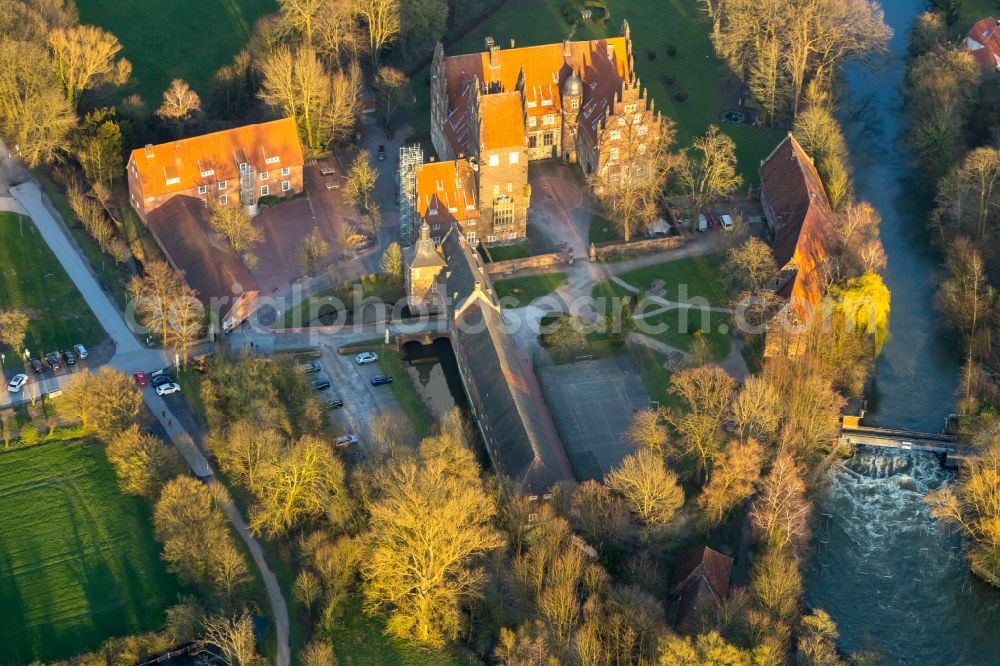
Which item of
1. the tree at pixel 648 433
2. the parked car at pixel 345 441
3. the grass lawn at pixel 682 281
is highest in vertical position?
the grass lawn at pixel 682 281

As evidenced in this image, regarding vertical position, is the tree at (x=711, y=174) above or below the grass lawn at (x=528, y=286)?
above

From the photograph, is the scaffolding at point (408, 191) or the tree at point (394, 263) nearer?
the tree at point (394, 263)

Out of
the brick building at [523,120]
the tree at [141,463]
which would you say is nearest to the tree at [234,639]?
the tree at [141,463]

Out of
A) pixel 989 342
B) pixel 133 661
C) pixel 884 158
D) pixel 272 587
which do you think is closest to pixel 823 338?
pixel 989 342

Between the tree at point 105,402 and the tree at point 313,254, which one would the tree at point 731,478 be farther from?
the tree at point 313,254

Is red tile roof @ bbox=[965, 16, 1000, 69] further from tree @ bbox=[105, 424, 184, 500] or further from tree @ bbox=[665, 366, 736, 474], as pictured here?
tree @ bbox=[105, 424, 184, 500]

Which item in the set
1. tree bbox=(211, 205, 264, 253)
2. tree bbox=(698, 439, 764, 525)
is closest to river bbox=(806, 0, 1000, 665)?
tree bbox=(698, 439, 764, 525)

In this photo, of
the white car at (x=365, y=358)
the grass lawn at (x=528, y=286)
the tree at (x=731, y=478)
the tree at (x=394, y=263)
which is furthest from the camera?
the grass lawn at (x=528, y=286)
